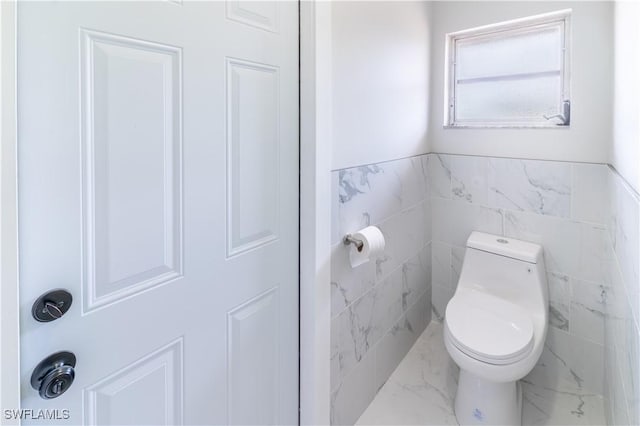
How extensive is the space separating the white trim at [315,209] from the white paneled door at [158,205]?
48 mm


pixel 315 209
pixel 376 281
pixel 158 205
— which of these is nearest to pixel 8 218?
pixel 158 205

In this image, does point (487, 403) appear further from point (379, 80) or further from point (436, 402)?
point (379, 80)

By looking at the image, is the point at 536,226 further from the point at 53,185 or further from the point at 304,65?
the point at 53,185

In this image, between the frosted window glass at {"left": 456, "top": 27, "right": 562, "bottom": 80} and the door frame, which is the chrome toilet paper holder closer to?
the door frame

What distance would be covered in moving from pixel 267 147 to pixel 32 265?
0.70m

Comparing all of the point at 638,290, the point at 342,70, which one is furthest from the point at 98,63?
the point at 638,290

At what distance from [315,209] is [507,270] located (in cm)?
120

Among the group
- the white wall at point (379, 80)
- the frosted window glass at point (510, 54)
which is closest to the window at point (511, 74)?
the frosted window glass at point (510, 54)

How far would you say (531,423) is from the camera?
170 centimetres

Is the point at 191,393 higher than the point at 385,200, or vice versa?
the point at 385,200

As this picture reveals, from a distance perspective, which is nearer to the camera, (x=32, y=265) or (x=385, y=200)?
(x=32, y=265)

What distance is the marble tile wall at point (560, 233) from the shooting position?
1.78 meters

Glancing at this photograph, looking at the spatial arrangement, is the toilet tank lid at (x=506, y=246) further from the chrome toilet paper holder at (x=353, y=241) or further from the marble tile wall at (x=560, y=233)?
the chrome toilet paper holder at (x=353, y=241)

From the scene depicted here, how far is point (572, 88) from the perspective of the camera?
1.80 meters
